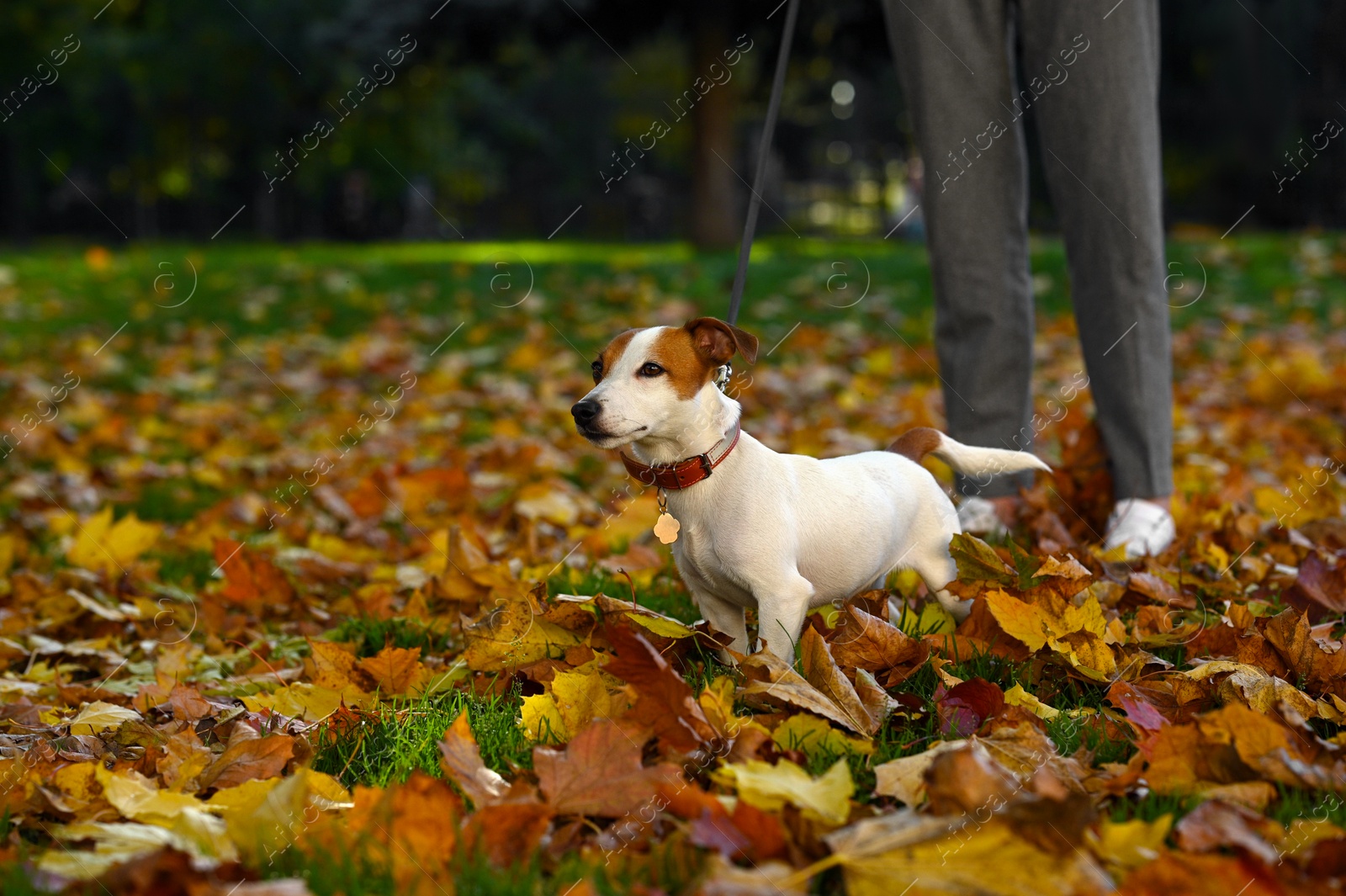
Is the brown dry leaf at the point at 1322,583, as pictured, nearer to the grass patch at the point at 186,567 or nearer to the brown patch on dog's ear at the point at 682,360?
the brown patch on dog's ear at the point at 682,360

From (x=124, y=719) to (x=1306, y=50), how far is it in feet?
74.2

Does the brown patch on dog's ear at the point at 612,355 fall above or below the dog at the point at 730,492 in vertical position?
above

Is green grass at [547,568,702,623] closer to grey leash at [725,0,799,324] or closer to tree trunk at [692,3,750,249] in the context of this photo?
grey leash at [725,0,799,324]

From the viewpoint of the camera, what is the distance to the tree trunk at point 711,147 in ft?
55.8

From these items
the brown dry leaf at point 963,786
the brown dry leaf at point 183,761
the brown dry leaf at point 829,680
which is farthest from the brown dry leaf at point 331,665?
the brown dry leaf at point 963,786

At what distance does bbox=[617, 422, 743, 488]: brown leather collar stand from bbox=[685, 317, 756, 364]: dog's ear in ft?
0.47

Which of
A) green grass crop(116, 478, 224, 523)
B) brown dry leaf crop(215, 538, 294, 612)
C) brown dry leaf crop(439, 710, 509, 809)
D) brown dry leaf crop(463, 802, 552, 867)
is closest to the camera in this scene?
brown dry leaf crop(463, 802, 552, 867)

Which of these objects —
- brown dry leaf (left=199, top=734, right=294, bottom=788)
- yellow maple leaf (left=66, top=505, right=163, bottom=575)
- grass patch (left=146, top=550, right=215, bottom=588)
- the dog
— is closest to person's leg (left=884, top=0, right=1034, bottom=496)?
the dog

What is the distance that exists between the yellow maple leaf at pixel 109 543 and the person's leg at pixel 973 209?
2.39 meters

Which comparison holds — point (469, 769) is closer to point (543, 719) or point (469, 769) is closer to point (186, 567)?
point (543, 719)

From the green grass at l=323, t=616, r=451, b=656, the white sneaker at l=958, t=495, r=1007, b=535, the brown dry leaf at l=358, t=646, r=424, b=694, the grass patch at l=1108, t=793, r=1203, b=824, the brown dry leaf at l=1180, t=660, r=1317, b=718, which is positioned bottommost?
the white sneaker at l=958, t=495, r=1007, b=535

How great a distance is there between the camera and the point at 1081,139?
118 inches

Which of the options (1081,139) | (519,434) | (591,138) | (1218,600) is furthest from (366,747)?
(591,138)

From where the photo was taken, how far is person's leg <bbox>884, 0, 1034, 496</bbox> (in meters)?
3.00
